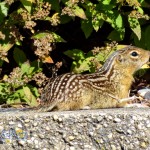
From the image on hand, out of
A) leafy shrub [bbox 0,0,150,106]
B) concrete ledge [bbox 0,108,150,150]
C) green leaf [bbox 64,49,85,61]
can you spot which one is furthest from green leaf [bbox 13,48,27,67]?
concrete ledge [bbox 0,108,150,150]

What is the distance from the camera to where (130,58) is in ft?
21.7

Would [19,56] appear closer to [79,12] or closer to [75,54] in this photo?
[75,54]

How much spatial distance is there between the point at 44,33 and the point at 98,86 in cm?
148

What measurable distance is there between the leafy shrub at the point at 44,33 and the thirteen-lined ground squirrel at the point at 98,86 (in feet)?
2.29

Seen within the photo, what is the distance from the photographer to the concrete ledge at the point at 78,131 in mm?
5551

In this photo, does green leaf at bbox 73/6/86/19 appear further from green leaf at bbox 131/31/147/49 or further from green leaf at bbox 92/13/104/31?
green leaf at bbox 131/31/147/49

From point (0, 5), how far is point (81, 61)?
113 cm

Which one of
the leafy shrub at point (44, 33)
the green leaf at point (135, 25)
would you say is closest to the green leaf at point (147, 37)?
the leafy shrub at point (44, 33)

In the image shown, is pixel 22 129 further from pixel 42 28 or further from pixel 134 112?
pixel 42 28

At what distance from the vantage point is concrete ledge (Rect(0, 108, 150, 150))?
18.2 feet

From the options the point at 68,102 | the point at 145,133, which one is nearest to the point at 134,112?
the point at 145,133

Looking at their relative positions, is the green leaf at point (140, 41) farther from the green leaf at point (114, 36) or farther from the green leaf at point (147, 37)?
the green leaf at point (114, 36)

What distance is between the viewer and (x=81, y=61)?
765cm

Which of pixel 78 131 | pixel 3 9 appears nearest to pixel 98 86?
pixel 78 131
